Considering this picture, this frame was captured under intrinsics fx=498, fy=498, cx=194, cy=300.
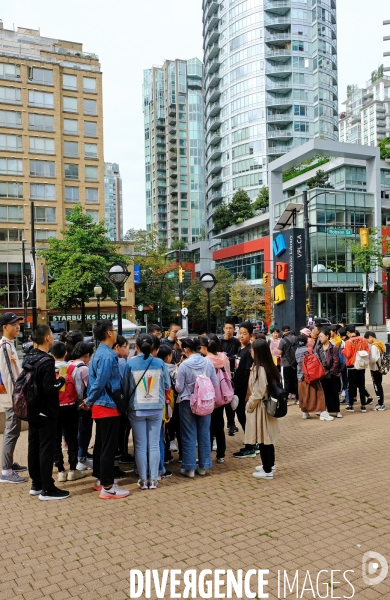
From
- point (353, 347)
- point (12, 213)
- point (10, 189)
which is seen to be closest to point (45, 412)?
point (353, 347)

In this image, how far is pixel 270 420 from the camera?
6223 mm

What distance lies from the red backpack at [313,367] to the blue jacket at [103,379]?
523 cm

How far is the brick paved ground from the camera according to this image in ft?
13.2

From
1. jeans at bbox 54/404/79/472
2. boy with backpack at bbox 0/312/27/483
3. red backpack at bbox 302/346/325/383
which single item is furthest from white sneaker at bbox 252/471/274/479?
red backpack at bbox 302/346/325/383

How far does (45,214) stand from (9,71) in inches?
614

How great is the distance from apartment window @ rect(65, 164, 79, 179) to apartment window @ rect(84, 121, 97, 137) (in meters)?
4.17

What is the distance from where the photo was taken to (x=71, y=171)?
57.2m

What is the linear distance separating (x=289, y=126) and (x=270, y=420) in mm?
77583

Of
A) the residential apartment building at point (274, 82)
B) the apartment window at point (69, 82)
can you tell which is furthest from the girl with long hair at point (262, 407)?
the residential apartment building at point (274, 82)

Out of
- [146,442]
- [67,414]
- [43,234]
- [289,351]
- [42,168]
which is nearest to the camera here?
[146,442]

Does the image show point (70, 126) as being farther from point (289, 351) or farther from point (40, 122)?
point (289, 351)

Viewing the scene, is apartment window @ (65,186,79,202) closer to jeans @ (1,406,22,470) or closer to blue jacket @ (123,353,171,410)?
jeans @ (1,406,22,470)

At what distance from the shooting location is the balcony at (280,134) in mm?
76125

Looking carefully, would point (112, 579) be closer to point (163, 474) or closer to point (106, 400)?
point (106, 400)
